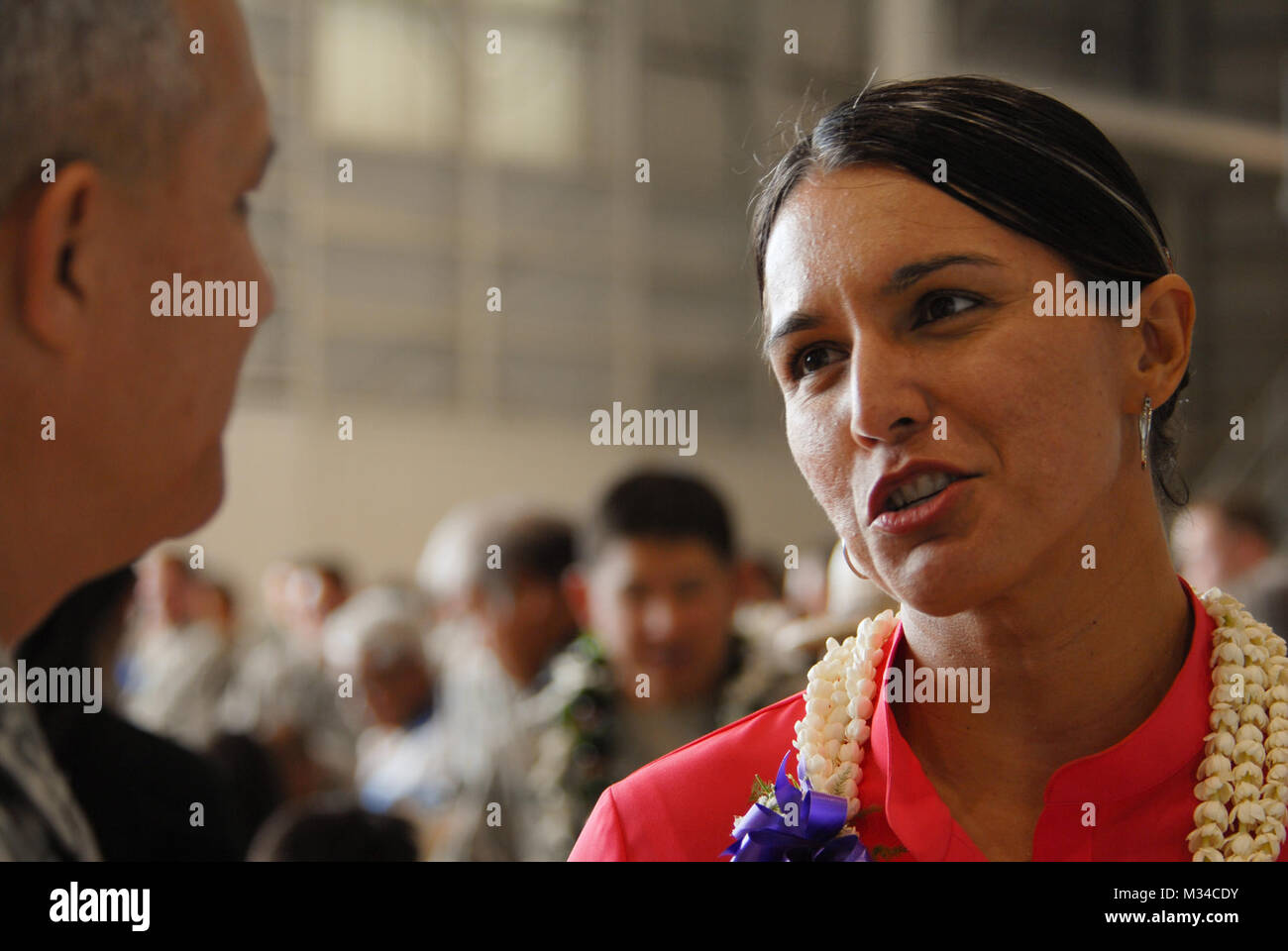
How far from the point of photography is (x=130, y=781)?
3.72 feet

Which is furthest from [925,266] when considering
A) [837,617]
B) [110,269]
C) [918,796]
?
[837,617]

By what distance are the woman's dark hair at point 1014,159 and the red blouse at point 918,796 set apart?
10.6 inches

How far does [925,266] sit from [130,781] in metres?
0.82

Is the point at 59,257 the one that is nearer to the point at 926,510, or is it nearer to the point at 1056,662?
the point at 926,510

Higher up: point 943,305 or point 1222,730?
point 943,305

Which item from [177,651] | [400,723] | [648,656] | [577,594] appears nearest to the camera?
[648,656]

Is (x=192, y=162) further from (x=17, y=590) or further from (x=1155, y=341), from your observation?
(x=1155, y=341)

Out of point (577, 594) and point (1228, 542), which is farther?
point (1228, 542)

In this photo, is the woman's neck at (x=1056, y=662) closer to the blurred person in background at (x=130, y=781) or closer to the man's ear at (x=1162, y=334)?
the man's ear at (x=1162, y=334)

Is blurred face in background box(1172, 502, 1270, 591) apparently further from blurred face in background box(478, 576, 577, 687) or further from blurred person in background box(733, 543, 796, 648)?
blurred face in background box(478, 576, 577, 687)

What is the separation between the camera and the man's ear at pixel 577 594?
2.28 m

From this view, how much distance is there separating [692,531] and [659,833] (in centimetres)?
103

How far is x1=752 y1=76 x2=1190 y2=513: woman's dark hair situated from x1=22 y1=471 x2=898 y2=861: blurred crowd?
1.41 ft

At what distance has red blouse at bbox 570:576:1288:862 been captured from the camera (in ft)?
2.79
